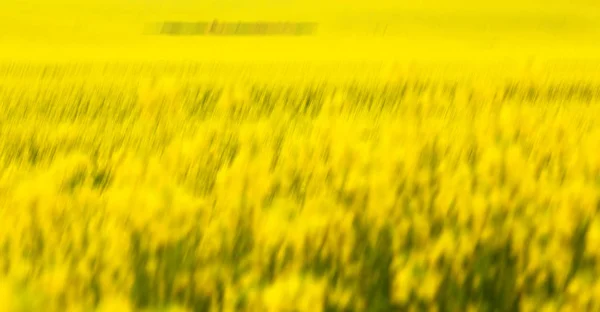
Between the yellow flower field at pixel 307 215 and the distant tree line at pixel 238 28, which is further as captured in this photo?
the distant tree line at pixel 238 28

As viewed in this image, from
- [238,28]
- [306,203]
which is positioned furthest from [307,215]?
[238,28]

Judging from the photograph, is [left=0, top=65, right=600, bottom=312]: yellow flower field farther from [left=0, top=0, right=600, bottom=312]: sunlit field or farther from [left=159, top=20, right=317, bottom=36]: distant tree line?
[left=159, top=20, right=317, bottom=36]: distant tree line

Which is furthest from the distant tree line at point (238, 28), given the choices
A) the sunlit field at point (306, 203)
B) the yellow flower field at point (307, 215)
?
the yellow flower field at point (307, 215)

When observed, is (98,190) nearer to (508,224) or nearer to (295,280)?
(295,280)

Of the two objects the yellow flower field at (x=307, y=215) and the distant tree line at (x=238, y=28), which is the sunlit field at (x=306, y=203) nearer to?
the yellow flower field at (x=307, y=215)

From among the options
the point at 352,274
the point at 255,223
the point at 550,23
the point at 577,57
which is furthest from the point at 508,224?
the point at 550,23

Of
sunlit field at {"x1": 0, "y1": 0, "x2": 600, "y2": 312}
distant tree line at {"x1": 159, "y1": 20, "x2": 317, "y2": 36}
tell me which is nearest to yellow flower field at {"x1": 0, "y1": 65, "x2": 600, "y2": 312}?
sunlit field at {"x1": 0, "y1": 0, "x2": 600, "y2": 312}

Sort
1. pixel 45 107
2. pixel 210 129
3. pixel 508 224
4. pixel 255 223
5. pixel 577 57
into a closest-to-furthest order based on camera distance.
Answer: pixel 255 223 → pixel 508 224 → pixel 210 129 → pixel 45 107 → pixel 577 57

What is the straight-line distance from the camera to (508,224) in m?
1.30

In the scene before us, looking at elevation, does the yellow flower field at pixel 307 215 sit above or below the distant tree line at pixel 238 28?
below

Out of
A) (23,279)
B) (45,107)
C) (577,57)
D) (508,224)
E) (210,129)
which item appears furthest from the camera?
(577,57)

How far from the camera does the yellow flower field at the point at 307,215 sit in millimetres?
1103

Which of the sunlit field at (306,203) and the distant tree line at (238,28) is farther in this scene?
the distant tree line at (238,28)

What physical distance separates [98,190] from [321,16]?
7.21 ft
